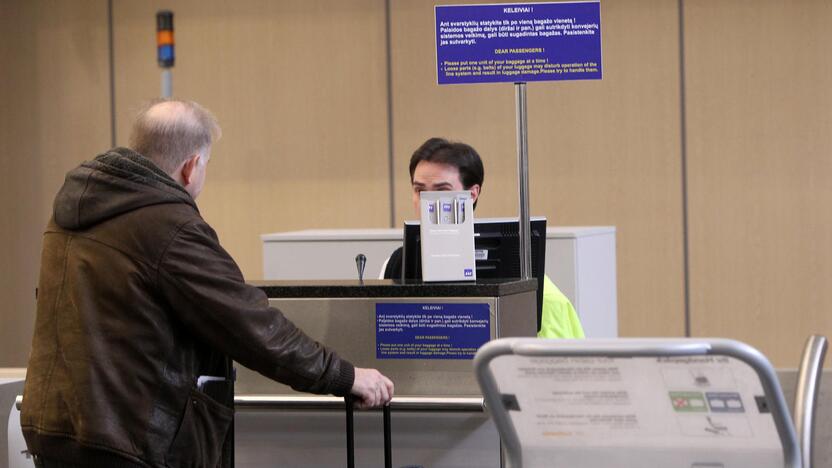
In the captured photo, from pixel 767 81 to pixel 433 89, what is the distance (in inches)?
71.0

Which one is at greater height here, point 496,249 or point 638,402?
point 496,249

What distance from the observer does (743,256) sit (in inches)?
240

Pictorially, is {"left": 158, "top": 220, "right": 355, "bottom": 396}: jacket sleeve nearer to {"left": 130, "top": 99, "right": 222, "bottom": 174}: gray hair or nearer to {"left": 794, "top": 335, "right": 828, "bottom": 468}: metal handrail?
{"left": 130, "top": 99, "right": 222, "bottom": 174}: gray hair

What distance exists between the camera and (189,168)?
2.37 meters

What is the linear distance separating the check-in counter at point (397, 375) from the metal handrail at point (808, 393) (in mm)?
861

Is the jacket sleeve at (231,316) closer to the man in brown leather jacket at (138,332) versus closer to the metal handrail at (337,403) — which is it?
the man in brown leather jacket at (138,332)

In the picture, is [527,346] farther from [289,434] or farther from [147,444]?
[289,434]

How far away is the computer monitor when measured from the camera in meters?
2.96

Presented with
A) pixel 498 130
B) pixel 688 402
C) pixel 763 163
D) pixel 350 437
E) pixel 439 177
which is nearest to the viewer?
pixel 688 402

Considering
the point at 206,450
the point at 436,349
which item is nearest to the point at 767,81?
the point at 436,349

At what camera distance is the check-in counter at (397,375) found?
2533 mm

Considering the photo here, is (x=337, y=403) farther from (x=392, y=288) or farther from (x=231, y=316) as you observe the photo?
(x=231, y=316)

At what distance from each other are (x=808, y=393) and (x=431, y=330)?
1008 mm

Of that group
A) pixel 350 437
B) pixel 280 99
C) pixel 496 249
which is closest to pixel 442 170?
pixel 496 249
